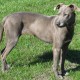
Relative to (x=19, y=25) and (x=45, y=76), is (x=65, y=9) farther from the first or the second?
(x=45, y=76)

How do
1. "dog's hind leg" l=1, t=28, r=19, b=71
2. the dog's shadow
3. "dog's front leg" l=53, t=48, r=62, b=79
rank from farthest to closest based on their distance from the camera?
1. the dog's shadow
2. "dog's hind leg" l=1, t=28, r=19, b=71
3. "dog's front leg" l=53, t=48, r=62, b=79

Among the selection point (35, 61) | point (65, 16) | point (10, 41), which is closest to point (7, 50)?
point (10, 41)

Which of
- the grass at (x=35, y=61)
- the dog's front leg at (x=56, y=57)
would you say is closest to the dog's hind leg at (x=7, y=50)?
the grass at (x=35, y=61)

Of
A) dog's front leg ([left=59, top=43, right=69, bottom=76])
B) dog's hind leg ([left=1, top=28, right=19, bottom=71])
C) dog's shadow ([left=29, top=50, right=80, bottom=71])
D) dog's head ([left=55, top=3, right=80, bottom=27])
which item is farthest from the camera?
dog's shadow ([left=29, top=50, right=80, bottom=71])

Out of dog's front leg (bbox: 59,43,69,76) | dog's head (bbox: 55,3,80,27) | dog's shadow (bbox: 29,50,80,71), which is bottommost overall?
dog's shadow (bbox: 29,50,80,71)

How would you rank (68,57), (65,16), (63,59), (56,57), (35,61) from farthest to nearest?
(68,57), (35,61), (63,59), (56,57), (65,16)

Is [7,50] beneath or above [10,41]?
beneath

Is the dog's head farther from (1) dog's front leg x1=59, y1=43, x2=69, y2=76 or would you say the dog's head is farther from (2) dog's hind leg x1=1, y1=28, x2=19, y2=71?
(2) dog's hind leg x1=1, y1=28, x2=19, y2=71

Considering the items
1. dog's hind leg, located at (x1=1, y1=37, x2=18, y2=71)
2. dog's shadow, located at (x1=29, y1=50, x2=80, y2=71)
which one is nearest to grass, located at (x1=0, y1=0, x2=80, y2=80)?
dog's shadow, located at (x1=29, y1=50, x2=80, y2=71)

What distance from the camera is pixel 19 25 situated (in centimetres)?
726

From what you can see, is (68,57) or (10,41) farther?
(68,57)

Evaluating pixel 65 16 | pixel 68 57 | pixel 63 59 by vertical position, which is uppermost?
pixel 65 16

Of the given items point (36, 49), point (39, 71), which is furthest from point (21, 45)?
point (39, 71)

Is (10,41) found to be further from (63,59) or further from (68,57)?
(68,57)
